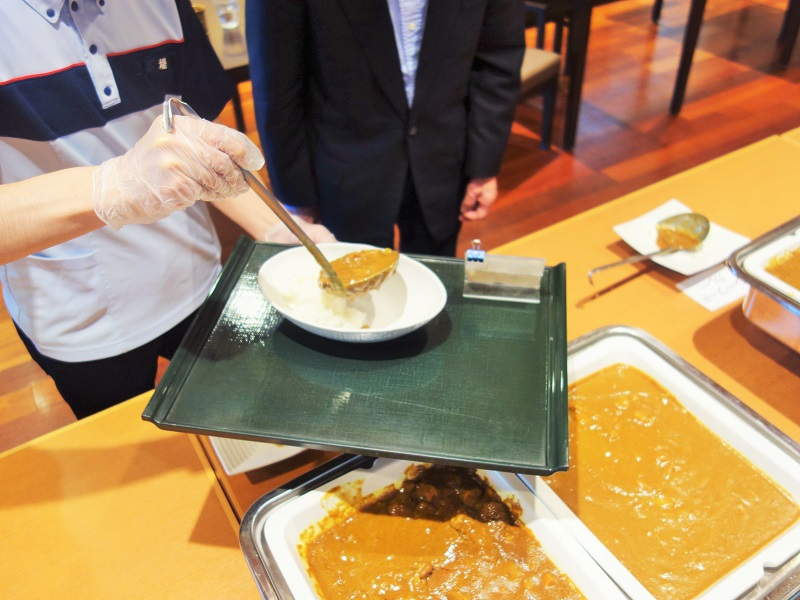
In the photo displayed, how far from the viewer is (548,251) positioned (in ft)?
5.05

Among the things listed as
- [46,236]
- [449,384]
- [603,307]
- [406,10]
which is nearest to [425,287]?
[449,384]

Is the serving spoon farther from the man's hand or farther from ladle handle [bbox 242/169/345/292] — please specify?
the man's hand

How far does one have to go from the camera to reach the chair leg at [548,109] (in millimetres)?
3334

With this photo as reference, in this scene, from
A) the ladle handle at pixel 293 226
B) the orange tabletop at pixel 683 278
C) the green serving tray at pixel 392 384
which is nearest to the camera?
the green serving tray at pixel 392 384

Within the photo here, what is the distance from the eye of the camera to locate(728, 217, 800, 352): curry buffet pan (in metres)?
1.12

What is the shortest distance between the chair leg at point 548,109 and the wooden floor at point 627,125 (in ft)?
0.25

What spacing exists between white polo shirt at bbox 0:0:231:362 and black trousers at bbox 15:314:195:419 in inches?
1.6

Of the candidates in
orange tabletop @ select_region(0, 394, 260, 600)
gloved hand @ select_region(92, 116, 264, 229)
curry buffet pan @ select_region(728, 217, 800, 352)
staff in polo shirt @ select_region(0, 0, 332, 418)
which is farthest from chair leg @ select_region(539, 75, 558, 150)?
orange tabletop @ select_region(0, 394, 260, 600)

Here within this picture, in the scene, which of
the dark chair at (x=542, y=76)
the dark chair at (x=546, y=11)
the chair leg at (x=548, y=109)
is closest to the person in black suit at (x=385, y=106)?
the dark chair at (x=542, y=76)

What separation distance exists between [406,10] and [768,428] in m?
1.21

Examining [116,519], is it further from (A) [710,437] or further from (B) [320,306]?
(A) [710,437]

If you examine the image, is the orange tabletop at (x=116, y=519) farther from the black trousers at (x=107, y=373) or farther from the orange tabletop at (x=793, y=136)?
the orange tabletop at (x=793, y=136)

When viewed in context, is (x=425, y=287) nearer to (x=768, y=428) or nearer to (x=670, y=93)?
(x=768, y=428)

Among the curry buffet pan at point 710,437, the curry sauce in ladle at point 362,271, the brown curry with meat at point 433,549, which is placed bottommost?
the brown curry with meat at point 433,549
